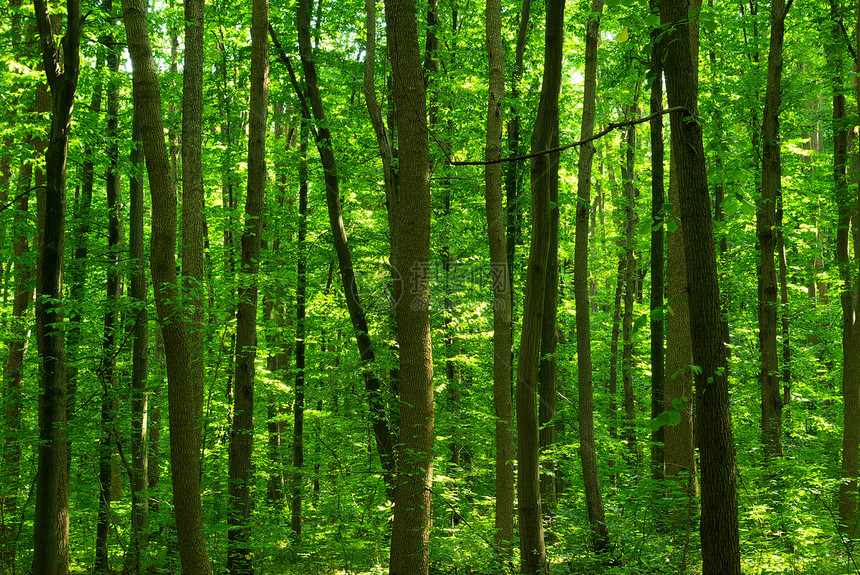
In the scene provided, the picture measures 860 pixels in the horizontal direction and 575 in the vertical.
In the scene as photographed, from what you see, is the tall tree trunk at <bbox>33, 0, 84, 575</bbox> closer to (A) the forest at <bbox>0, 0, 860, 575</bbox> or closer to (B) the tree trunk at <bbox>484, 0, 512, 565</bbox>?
(A) the forest at <bbox>0, 0, 860, 575</bbox>

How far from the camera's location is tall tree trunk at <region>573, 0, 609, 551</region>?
9.14m

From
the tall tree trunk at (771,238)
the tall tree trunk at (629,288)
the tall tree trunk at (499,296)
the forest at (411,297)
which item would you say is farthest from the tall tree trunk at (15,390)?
the tall tree trunk at (629,288)

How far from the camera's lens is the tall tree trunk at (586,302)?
9.14 m

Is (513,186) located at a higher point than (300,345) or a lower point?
higher

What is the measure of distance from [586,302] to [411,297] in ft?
17.7

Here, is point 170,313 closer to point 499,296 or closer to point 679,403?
point 499,296

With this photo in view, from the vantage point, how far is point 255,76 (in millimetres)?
8797

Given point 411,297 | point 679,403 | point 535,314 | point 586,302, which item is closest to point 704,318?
point 679,403

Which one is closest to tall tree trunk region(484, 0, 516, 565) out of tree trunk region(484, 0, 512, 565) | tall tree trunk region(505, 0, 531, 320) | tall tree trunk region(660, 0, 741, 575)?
tree trunk region(484, 0, 512, 565)

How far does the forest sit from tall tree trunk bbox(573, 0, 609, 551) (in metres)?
0.05

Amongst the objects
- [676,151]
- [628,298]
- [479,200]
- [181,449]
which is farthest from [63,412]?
[628,298]

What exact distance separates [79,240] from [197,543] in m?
7.50

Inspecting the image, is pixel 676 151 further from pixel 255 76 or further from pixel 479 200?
pixel 479 200

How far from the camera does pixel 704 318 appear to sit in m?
3.25
